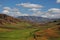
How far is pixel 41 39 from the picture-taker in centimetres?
4275

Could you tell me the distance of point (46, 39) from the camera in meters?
42.7

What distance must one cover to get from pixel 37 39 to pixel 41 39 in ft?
4.22

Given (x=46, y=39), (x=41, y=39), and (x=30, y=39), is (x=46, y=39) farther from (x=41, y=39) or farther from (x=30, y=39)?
(x=30, y=39)

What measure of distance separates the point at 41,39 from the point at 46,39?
131 cm

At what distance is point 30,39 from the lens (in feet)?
136

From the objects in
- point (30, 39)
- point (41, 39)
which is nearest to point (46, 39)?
point (41, 39)

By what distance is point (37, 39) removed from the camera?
42.1 m

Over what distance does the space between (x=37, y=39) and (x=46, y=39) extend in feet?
8.09

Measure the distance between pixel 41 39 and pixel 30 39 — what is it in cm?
322

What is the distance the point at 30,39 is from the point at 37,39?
6.38 ft
